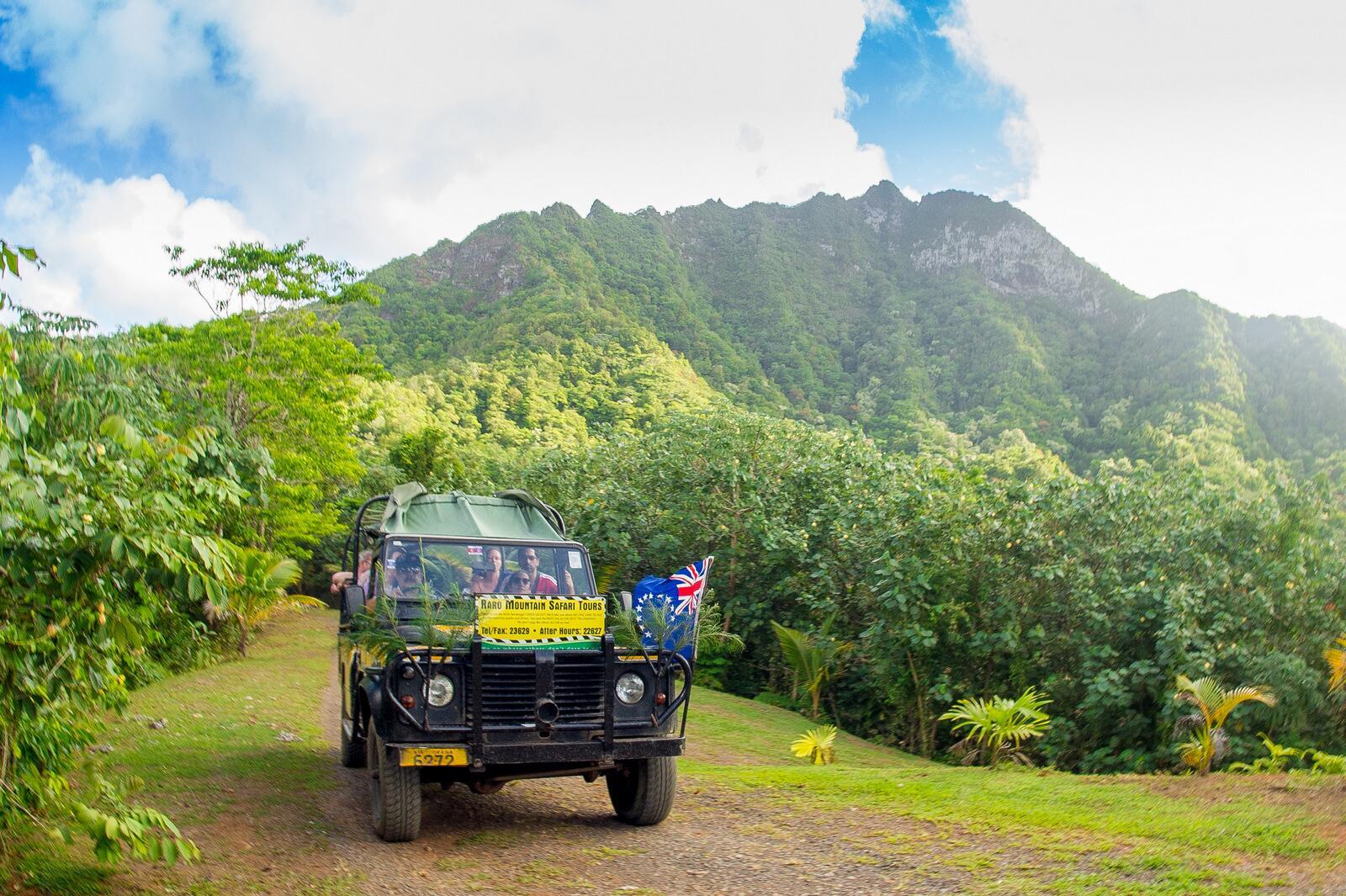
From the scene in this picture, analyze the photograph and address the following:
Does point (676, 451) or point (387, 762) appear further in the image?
point (676, 451)

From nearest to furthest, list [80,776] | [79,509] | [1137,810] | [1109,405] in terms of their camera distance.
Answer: [79,509] → [1137,810] → [80,776] → [1109,405]

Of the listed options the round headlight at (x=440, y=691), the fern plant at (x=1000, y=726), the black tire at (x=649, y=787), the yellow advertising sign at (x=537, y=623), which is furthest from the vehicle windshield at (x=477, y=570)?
the fern plant at (x=1000, y=726)

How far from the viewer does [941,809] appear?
7773 mm

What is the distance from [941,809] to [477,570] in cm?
412

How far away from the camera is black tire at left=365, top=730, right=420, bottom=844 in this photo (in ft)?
20.9

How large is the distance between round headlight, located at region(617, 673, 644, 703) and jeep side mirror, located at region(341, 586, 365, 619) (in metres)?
1.98

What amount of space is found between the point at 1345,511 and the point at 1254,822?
9197 mm

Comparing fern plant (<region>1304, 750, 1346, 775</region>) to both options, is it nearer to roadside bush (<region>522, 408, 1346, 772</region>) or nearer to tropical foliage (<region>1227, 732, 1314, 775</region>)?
tropical foliage (<region>1227, 732, 1314, 775</region>)

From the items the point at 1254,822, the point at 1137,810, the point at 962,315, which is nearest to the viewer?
the point at 1254,822

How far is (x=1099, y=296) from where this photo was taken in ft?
249

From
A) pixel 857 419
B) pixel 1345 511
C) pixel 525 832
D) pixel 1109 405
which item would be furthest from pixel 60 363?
pixel 1109 405

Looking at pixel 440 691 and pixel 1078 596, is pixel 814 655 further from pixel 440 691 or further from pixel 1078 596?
pixel 440 691

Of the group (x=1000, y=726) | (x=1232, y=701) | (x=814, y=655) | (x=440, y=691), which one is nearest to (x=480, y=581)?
(x=440, y=691)

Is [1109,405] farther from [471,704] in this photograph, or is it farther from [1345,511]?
[471,704]
